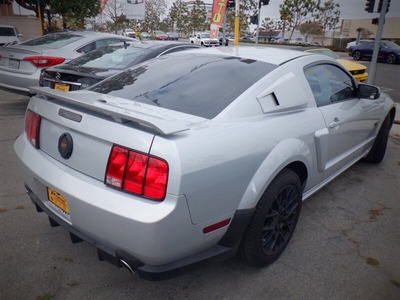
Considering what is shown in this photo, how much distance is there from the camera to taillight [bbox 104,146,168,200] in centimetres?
174

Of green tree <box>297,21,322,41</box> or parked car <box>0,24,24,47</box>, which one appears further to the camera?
green tree <box>297,21,322,41</box>

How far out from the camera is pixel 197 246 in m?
1.94

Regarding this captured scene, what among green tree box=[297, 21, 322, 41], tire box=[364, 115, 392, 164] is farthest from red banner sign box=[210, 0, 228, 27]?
green tree box=[297, 21, 322, 41]

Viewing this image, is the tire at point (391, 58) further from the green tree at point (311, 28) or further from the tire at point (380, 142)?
the green tree at point (311, 28)

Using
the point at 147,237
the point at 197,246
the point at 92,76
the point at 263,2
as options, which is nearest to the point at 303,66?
the point at 197,246

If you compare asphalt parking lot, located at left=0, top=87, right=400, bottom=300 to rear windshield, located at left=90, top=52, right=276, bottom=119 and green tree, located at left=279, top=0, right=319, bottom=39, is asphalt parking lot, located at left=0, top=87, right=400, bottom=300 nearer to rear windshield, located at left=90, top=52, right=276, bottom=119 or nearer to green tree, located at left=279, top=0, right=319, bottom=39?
rear windshield, located at left=90, top=52, right=276, bottom=119

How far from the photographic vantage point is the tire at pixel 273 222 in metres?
2.27

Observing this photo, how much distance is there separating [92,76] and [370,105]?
3.63 meters

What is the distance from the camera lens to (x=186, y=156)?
5.80ft

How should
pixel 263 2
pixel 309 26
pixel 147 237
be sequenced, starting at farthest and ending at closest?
pixel 309 26, pixel 263 2, pixel 147 237

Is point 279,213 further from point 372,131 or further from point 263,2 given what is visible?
point 263,2

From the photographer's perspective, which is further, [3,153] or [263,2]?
[263,2]

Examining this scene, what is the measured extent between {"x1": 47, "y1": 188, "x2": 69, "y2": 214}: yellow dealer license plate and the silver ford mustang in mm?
17

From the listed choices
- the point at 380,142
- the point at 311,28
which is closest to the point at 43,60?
the point at 380,142
